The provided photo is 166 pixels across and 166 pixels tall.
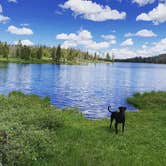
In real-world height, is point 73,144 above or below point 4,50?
below

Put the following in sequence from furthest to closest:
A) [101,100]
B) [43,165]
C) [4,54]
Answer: [4,54] < [101,100] < [43,165]

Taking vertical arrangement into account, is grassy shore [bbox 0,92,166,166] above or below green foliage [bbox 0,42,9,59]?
below

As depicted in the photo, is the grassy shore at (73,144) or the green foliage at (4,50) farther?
the green foliage at (4,50)

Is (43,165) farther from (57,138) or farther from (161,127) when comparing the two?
(161,127)

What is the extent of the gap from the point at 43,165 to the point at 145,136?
8.62 m

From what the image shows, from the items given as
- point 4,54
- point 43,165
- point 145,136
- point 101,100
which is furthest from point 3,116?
point 4,54

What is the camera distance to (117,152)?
48.1ft

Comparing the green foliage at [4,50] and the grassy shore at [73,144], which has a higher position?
the green foliage at [4,50]

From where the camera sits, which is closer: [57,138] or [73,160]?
[73,160]

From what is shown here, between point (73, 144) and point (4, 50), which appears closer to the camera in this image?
point (73, 144)

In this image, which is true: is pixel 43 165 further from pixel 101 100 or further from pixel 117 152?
pixel 101 100

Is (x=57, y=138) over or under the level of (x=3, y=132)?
under

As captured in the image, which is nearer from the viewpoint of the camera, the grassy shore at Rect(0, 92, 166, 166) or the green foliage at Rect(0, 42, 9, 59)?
the grassy shore at Rect(0, 92, 166, 166)

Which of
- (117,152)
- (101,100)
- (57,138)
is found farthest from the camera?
(101,100)
